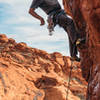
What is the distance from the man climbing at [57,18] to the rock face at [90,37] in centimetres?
16

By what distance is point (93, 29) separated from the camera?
2893mm

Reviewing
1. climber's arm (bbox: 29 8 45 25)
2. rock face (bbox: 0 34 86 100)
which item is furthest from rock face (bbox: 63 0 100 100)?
rock face (bbox: 0 34 86 100)

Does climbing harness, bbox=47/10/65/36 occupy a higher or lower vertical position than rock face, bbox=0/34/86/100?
higher

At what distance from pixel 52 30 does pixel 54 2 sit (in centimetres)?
56

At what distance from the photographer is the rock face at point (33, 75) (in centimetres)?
1273

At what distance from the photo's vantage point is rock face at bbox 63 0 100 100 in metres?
2.73

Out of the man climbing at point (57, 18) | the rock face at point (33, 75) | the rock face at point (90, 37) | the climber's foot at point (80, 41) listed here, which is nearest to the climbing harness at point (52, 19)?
the man climbing at point (57, 18)

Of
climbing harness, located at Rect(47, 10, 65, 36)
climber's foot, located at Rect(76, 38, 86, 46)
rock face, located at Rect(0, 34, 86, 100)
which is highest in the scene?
climbing harness, located at Rect(47, 10, 65, 36)

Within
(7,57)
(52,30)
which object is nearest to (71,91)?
(7,57)

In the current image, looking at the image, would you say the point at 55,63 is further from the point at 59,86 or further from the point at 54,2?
the point at 54,2

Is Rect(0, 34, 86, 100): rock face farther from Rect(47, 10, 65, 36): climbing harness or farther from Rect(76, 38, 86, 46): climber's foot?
Rect(76, 38, 86, 46): climber's foot

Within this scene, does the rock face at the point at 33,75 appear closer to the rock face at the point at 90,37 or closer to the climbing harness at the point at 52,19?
the climbing harness at the point at 52,19

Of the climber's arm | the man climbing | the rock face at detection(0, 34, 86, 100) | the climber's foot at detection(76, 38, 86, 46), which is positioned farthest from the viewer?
the rock face at detection(0, 34, 86, 100)

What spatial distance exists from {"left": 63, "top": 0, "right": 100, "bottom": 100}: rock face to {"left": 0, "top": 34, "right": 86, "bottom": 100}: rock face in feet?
26.8
